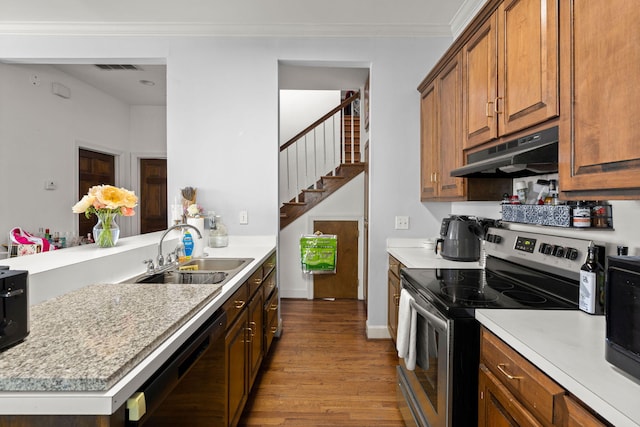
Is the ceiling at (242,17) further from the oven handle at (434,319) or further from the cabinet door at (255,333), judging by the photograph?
the oven handle at (434,319)

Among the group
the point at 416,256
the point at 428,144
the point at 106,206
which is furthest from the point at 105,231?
the point at 428,144

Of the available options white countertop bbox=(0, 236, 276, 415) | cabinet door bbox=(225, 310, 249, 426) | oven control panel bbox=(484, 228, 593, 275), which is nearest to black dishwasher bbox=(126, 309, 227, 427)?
cabinet door bbox=(225, 310, 249, 426)

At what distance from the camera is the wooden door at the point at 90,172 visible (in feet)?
14.8

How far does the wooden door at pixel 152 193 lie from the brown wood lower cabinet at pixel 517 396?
211 inches

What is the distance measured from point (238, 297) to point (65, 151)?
3.91 metres

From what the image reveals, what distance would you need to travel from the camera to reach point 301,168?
5457mm

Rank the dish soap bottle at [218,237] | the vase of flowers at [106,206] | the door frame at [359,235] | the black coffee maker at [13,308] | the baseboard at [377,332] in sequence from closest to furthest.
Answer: the black coffee maker at [13,308] → the vase of flowers at [106,206] → the dish soap bottle at [218,237] → the baseboard at [377,332] → the door frame at [359,235]

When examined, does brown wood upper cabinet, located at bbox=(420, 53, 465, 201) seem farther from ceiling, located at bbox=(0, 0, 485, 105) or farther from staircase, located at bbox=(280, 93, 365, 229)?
staircase, located at bbox=(280, 93, 365, 229)

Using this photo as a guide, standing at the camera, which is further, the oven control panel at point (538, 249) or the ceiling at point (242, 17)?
the ceiling at point (242, 17)

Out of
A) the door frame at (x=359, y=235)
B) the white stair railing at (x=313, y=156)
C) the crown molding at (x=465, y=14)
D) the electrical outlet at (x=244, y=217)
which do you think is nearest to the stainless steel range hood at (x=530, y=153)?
the crown molding at (x=465, y=14)

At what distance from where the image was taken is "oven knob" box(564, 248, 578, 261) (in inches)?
56.1

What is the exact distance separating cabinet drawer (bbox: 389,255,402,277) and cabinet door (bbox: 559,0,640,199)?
62.6 inches

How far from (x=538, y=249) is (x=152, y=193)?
545 cm

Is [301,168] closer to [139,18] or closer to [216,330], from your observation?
[139,18]
